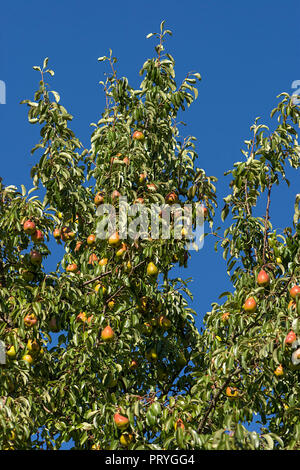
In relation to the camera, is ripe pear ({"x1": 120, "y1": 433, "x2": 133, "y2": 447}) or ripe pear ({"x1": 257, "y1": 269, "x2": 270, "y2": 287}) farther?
ripe pear ({"x1": 257, "y1": 269, "x2": 270, "y2": 287})

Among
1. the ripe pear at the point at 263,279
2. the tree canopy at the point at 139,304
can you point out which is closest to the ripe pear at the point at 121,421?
the tree canopy at the point at 139,304

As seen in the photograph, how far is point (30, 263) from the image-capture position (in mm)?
8242

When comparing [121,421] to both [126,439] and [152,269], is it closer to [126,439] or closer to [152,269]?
[126,439]

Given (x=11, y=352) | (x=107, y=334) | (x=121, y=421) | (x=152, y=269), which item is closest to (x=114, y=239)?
(x=152, y=269)

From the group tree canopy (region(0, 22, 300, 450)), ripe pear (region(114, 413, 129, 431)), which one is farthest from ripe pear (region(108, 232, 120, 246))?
ripe pear (region(114, 413, 129, 431))

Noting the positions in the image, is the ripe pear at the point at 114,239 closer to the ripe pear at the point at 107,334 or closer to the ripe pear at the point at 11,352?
the ripe pear at the point at 107,334

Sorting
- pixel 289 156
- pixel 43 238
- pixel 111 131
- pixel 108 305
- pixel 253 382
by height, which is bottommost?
pixel 253 382

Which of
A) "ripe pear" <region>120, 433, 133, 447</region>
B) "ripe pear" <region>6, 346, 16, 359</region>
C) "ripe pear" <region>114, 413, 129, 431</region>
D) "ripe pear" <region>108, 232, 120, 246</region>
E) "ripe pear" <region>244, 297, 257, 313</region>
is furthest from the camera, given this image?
"ripe pear" <region>108, 232, 120, 246</region>

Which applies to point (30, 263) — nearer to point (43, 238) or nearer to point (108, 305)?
point (43, 238)

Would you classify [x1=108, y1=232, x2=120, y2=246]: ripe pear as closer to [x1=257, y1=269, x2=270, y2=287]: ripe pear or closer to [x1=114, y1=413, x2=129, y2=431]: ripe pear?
[x1=257, y1=269, x2=270, y2=287]: ripe pear

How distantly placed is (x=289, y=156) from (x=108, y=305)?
231 centimetres

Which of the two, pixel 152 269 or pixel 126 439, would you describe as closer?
pixel 126 439
